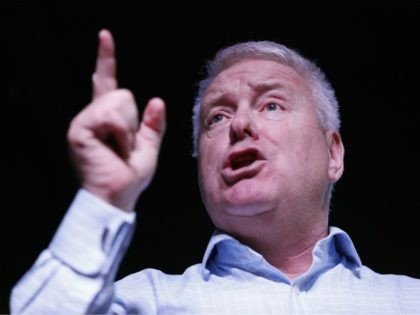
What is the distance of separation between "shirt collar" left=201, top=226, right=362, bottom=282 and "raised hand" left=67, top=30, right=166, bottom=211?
41 cm

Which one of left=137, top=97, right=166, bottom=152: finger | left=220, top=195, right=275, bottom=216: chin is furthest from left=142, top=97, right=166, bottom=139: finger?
left=220, top=195, right=275, bottom=216: chin

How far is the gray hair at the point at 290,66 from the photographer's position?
147 cm

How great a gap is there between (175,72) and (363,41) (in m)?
0.73

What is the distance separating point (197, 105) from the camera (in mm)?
A: 1617

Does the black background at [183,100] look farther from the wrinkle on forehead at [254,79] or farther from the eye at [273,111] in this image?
the eye at [273,111]

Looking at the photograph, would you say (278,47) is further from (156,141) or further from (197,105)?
(156,141)

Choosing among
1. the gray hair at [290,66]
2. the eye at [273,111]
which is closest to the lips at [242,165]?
the eye at [273,111]

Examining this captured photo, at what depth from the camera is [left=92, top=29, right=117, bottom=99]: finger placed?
3.06 feet

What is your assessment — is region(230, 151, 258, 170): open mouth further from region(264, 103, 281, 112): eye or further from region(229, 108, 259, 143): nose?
region(264, 103, 281, 112): eye

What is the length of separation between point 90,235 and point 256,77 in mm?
709

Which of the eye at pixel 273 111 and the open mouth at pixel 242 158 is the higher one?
the eye at pixel 273 111

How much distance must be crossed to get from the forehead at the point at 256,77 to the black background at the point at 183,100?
1.47 feet

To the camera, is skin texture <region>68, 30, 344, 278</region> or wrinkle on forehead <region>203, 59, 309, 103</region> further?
wrinkle on forehead <region>203, 59, 309, 103</region>

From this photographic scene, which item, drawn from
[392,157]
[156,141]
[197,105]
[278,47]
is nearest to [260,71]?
[278,47]
